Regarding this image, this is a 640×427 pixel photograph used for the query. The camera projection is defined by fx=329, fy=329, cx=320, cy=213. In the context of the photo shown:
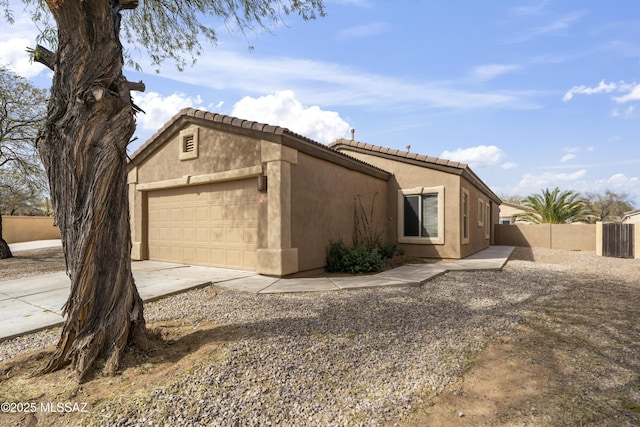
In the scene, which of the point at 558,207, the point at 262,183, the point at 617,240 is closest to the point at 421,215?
the point at 262,183

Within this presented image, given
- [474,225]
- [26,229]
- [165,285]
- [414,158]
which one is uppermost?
[414,158]

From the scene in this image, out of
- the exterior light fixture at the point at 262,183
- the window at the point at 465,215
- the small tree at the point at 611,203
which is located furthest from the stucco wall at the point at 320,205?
the small tree at the point at 611,203

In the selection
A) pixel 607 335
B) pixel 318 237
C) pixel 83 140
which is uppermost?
pixel 83 140

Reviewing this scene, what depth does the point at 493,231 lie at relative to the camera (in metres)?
19.7

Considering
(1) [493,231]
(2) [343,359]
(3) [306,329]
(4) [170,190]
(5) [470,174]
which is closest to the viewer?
(2) [343,359]

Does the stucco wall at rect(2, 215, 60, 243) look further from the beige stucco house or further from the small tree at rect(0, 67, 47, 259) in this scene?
the beige stucco house

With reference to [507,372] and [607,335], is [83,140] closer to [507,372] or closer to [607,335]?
[507,372]

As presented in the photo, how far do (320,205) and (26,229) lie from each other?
2459cm

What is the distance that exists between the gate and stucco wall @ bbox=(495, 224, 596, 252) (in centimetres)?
299

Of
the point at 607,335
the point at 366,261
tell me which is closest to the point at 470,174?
the point at 366,261

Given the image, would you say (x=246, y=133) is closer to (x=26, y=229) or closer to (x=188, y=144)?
(x=188, y=144)

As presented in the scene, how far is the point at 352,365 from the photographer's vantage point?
326 cm

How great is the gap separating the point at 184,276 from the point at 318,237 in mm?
3311

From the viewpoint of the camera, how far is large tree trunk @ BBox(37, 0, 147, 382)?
10.5 ft
